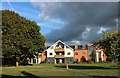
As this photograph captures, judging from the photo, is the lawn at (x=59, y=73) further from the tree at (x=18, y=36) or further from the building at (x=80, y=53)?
the building at (x=80, y=53)

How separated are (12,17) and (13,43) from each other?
622 cm

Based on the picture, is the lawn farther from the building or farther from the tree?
the building

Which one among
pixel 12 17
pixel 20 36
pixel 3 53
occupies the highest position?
pixel 12 17

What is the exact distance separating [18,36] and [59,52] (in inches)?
2231

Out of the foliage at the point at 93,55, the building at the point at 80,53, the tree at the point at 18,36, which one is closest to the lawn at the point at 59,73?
the tree at the point at 18,36

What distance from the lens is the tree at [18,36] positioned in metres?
62.6

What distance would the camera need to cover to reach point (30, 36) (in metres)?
68.2

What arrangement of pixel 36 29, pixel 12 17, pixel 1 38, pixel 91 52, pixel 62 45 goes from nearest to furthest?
pixel 1 38 → pixel 12 17 → pixel 36 29 → pixel 62 45 → pixel 91 52

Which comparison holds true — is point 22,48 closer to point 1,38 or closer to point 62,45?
point 1,38

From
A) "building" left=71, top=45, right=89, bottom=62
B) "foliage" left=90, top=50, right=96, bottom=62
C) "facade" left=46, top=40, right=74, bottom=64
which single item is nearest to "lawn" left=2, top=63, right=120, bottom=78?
"facade" left=46, top=40, right=74, bottom=64

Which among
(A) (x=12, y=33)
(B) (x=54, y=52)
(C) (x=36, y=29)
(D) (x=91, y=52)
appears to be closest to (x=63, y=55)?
(B) (x=54, y=52)

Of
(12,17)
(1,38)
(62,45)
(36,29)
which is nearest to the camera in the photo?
(1,38)

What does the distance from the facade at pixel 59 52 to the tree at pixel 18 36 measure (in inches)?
1841

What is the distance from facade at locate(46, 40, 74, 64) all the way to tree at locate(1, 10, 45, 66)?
46.8 m
